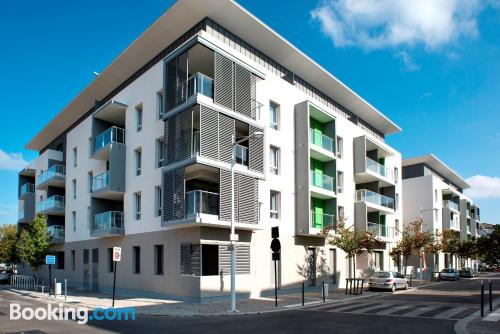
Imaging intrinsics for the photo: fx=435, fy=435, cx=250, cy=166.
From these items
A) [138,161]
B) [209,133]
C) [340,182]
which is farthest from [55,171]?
[340,182]

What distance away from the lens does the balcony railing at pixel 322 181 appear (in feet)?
92.6

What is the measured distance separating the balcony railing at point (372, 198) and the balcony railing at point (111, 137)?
18.8 m

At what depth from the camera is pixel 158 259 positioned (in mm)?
23578

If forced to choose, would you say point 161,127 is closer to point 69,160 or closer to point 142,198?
point 142,198

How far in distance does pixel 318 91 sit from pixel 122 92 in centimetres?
→ 1446

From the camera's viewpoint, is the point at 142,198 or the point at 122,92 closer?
the point at 142,198

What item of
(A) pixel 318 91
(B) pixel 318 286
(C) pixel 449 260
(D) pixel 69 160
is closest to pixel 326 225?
(B) pixel 318 286

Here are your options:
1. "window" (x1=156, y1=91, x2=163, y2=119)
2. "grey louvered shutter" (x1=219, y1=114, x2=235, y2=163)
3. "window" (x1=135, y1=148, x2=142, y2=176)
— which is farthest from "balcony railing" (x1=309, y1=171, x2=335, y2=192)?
"window" (x1=135, y1=148, x2=142, y2=176)

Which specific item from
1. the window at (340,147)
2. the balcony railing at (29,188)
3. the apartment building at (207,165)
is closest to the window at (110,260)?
the apartment building at (207,165)

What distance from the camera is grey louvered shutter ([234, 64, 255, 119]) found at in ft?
75.3

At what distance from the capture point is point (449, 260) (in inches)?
2408

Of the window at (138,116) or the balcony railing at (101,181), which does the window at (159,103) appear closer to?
the window at (138,116)

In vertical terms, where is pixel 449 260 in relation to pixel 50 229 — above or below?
below

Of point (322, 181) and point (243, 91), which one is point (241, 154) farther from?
point (322, 181)
